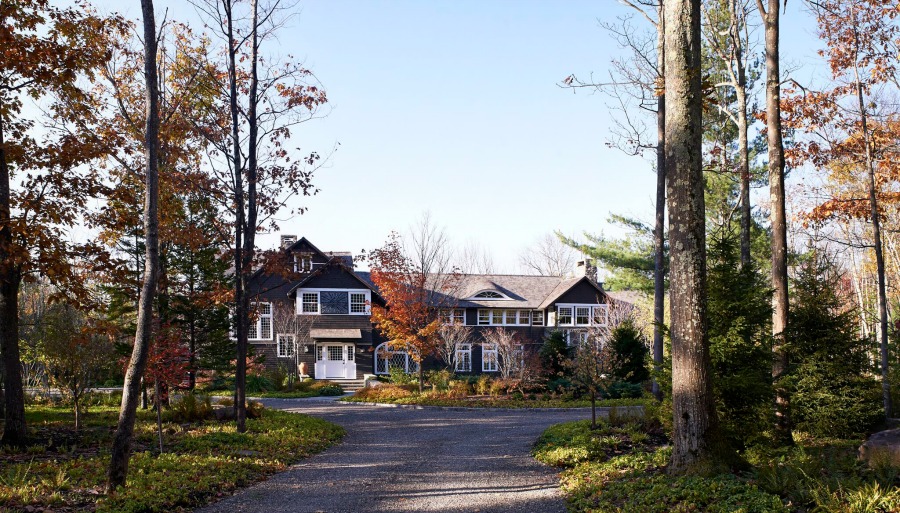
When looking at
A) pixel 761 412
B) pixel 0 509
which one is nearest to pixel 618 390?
pixel 761 412

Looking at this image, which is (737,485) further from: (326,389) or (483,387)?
(326,389)

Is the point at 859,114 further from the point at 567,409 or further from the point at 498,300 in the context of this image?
the point at 498,300

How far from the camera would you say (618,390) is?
23922mm

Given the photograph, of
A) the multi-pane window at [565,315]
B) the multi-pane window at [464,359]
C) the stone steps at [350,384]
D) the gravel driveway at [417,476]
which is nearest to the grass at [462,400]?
the gravel driveway at [417,476]

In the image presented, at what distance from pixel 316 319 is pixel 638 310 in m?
17.5

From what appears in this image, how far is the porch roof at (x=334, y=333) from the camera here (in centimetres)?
3375

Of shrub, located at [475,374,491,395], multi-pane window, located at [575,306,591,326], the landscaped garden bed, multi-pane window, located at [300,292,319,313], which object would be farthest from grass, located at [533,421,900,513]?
multi-pane window, located at [575,306,591,326]

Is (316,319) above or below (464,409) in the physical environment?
above

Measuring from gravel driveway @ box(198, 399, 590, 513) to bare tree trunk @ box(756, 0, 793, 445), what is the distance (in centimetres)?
412

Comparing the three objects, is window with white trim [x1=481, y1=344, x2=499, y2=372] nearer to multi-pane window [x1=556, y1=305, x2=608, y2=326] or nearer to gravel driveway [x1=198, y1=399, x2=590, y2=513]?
multi-pane window [x1=556, y1=305, x2=608, y2=326]

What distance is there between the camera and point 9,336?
457 inches

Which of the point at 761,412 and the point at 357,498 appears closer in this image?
the point at 357,498

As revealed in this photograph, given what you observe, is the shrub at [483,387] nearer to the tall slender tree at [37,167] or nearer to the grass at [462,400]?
the grass at [462,400]

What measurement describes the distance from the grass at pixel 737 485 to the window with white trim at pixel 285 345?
25.3 metres
